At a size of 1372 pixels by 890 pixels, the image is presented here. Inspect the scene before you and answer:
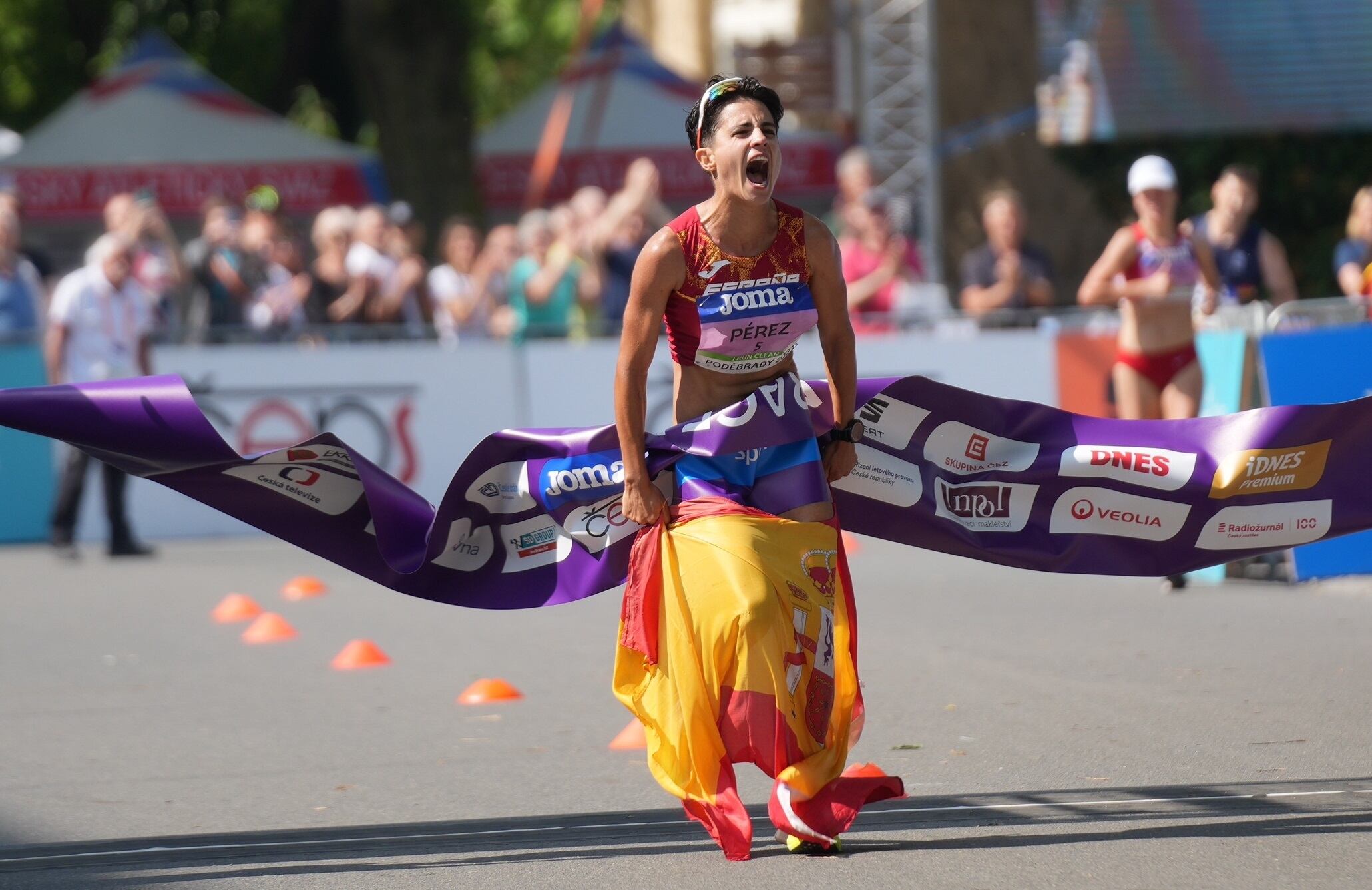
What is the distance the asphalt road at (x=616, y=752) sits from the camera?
18.3 feet

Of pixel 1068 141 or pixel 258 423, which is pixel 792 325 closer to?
pixel 258 423

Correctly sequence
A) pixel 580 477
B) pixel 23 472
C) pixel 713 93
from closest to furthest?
pixel 713 93 < pixel 580 477 < pixel 23 472

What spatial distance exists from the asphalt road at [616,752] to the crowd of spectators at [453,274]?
4252 millimetres

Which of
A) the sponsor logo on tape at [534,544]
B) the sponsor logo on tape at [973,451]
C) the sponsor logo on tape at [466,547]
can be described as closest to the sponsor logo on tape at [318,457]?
the sponsor logo on tape at [466,547]

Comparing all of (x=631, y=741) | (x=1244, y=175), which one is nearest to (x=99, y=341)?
(x=1244, y=175)

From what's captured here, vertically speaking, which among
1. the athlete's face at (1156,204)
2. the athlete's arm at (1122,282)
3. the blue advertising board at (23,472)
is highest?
the athlete's face at (1156,204)

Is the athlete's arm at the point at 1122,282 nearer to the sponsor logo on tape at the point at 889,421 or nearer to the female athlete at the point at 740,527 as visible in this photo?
the sponsor logo on tape at the point at 889,421

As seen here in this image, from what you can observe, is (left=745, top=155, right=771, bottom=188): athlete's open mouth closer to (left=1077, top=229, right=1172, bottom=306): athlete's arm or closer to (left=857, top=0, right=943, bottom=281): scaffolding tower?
(left=1077, top=229, right=1172, bottom=306): athlete's arm

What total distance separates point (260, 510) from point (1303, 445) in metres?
3.30

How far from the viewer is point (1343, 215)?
2588 cm

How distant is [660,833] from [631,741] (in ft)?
4.66

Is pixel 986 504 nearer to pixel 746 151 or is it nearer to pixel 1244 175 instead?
pixel 746 151

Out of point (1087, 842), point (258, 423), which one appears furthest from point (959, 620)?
point (258, 423)

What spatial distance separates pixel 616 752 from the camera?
24.1 ft
